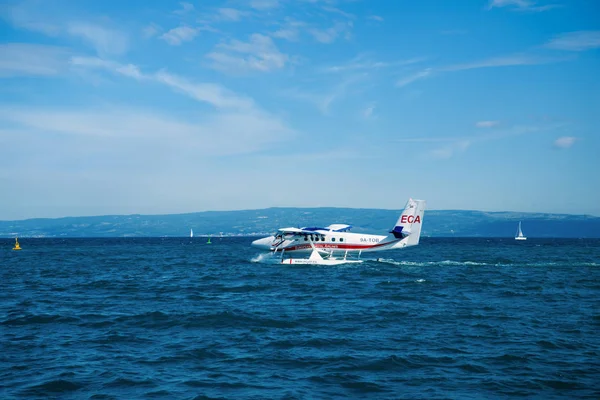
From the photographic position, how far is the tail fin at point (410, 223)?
50.2 m

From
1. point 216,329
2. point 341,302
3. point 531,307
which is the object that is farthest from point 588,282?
point 216,329

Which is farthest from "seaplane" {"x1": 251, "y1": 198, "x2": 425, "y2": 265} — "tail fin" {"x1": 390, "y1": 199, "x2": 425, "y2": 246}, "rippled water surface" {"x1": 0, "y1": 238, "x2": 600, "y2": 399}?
"rippled water surface" {"x1": 0, "y1": 238, "x2": 600, "y2": 399}

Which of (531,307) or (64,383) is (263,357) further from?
(531,307)

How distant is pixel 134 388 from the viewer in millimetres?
12820

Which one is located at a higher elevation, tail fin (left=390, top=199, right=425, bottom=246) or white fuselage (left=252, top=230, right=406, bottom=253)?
tail fin (left=390, top=199, right=425, bottom=246)

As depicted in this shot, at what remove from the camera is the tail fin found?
50.2 metres

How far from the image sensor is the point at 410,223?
167ft

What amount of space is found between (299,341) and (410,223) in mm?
35365

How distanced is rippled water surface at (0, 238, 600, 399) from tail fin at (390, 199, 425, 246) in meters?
16.4

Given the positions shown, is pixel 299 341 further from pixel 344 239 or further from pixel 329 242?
pixel 344 239

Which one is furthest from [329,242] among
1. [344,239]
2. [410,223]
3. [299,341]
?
[299,341]

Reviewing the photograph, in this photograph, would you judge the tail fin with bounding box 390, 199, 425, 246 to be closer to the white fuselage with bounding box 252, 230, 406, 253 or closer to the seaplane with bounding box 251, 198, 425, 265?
the seaplane with bounding box 251, 198, 425, 265

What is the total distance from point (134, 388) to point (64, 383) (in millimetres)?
2142

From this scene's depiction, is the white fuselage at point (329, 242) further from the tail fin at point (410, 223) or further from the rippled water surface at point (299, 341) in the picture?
the rippled water surface at point (299, 341)
